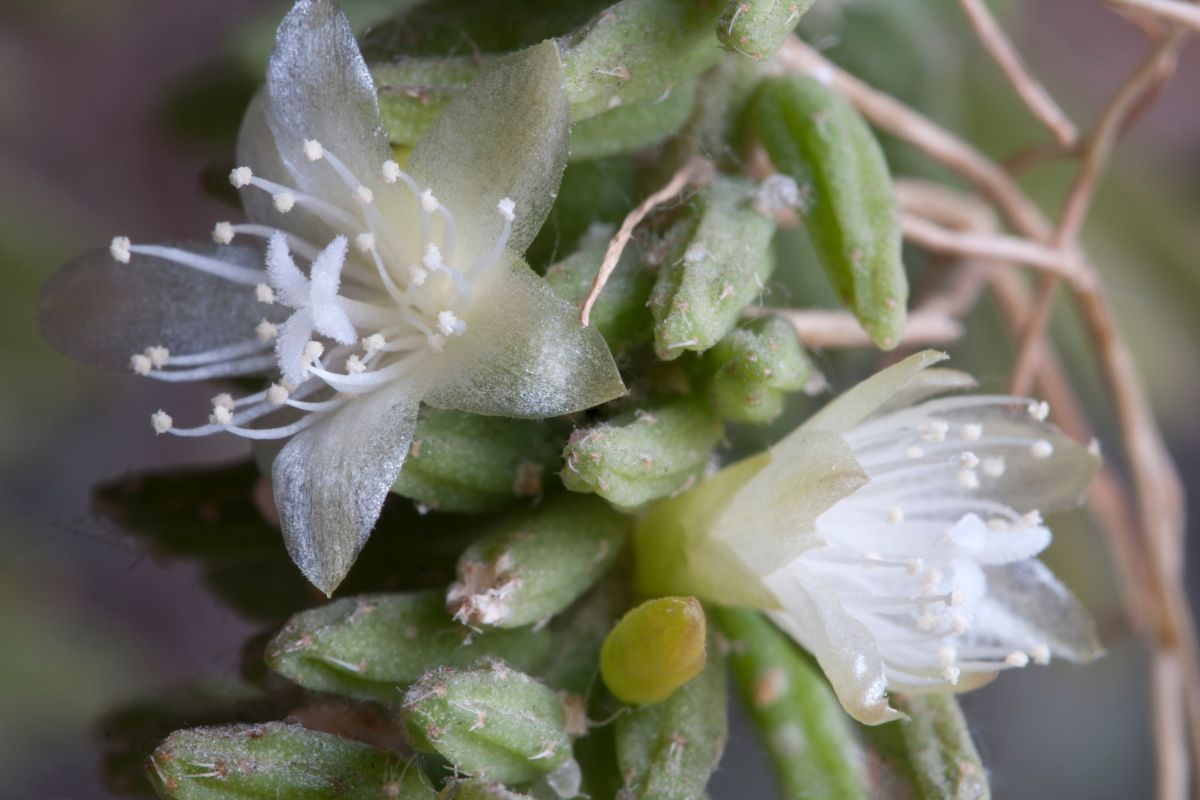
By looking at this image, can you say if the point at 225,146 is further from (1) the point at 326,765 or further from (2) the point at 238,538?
(1) the point at 326,765

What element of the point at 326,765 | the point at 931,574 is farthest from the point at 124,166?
the point at 931,574

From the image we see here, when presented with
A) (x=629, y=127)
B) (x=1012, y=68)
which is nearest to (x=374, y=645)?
(x=629, y=127)

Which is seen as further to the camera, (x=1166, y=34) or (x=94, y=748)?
(x=1166, y=34)

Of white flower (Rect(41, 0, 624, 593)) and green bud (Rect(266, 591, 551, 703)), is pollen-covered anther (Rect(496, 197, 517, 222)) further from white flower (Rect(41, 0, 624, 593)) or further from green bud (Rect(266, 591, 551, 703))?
green bud (Rect(266, 591, 551, 703))

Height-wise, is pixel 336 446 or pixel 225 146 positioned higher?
pixel 336 446

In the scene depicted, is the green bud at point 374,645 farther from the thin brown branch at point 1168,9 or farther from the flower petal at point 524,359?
the thin brown branch at point 1168,9

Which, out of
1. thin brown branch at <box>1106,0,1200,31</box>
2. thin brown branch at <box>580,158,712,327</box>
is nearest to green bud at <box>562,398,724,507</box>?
thin brown branch at <box>580,158,712,327</box>
